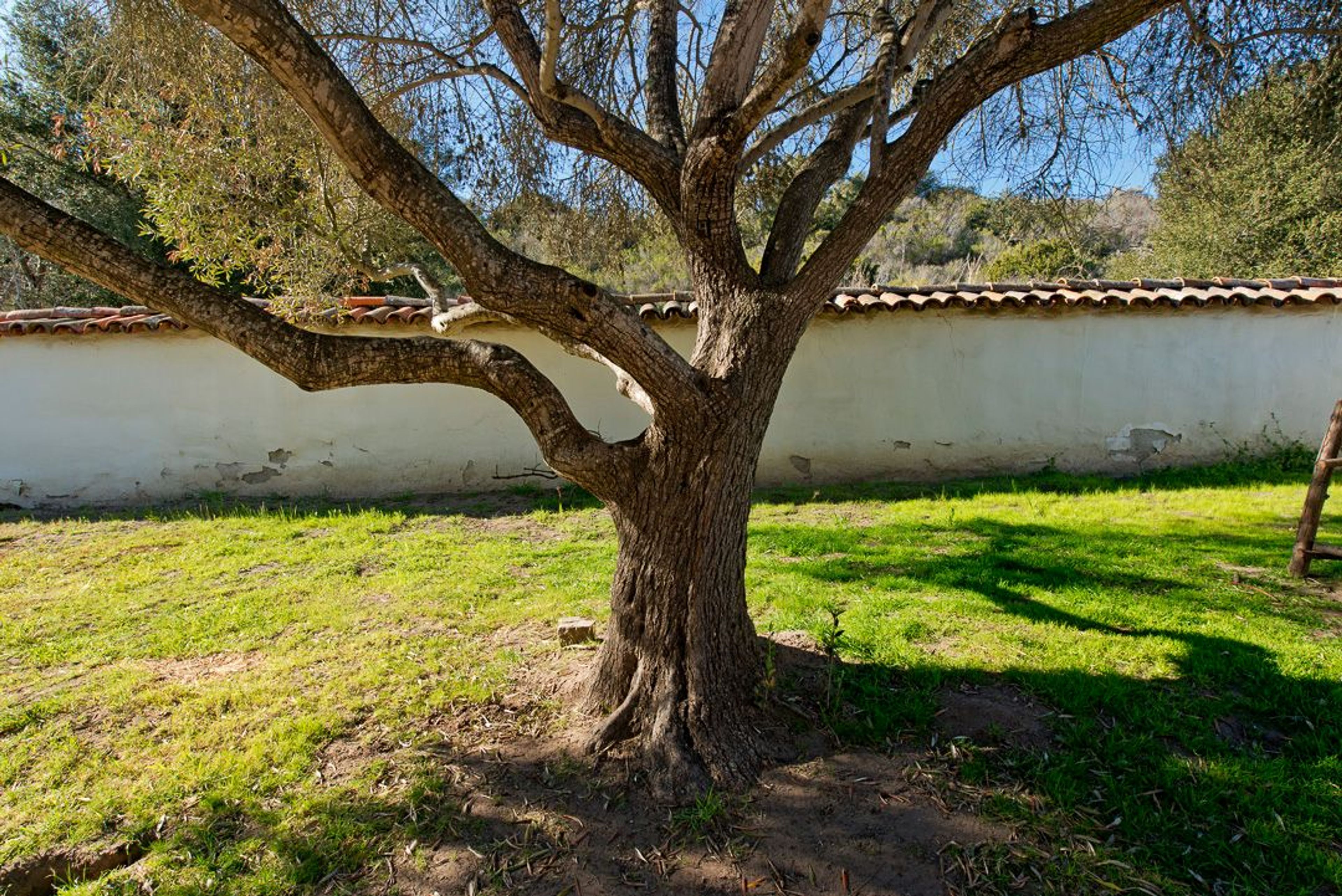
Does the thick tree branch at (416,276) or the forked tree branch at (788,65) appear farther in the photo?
the thick tree branch at (416,276)

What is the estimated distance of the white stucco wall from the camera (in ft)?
24.4

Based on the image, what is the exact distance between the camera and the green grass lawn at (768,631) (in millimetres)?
2363

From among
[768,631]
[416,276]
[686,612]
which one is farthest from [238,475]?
[686,612]

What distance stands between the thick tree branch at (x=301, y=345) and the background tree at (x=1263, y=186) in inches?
171

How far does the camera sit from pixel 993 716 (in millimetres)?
2861

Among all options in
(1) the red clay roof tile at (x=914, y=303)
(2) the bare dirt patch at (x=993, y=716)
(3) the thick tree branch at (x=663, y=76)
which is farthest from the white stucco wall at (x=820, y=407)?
(2) the bare dirt patch at (x=993, y=716)

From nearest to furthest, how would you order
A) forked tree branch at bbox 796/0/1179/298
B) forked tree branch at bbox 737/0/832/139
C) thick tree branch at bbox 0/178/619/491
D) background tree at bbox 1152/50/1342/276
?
1. thick tree branch at bbox 0/178/619/491
2. forked tree branch at bbox 737/0/832/139
3. forked tree branch at bbox 796/0/1179/298
4. background tree at bbox 1152/50/1342/276

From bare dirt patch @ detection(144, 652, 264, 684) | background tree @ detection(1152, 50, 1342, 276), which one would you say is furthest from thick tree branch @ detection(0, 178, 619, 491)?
background tree @ detection(1152, 50, 1342, 276)

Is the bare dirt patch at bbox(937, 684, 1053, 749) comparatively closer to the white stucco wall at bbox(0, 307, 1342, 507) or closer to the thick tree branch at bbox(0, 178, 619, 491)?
the thick tree branch at bbox(0, 178, 619, 491)

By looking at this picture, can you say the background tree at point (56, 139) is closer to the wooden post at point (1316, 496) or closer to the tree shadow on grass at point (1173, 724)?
the tree shadow on grass at point (1173, 724)

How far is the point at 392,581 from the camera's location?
4828mm

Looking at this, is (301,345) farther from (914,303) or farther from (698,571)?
(914,303)

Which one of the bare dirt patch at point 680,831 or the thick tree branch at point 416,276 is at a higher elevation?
the thick tree branch at point 416,276

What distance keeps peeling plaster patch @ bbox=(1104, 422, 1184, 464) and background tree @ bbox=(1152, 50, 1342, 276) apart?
228 centimetres
